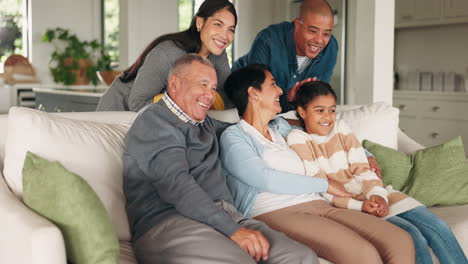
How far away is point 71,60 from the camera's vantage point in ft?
26.2

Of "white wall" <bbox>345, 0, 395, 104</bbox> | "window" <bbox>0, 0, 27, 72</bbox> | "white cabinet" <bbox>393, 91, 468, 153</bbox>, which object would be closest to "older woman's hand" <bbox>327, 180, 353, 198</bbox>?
"white wall" <bbox>345, 0, 395, 104</bbox>

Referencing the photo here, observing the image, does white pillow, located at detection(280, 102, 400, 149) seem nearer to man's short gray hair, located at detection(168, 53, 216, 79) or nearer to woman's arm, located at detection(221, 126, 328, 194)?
woman's arm, located at detection(221, 126, 328, 194)

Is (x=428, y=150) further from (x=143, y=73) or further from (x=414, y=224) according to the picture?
(x=143, y=73)

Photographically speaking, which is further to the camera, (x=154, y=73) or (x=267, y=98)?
(x=154, y=73)

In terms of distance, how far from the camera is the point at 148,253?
1.97 m

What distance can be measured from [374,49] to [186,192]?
2.32 m

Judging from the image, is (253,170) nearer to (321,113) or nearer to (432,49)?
(321,113)

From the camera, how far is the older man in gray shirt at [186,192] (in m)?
1.93

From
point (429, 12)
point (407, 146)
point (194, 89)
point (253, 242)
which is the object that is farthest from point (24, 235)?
point (429, 12)

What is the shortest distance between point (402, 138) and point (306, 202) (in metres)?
1.27

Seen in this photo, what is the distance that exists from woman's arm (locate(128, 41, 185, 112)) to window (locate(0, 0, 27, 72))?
584 centimetres

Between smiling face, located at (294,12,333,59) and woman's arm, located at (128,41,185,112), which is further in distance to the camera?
smiling face, located at (294,12,333,59)

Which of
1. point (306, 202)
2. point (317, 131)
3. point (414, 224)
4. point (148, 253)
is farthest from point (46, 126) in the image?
point (414, 224)

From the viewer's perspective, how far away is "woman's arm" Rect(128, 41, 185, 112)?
9.07 feet
